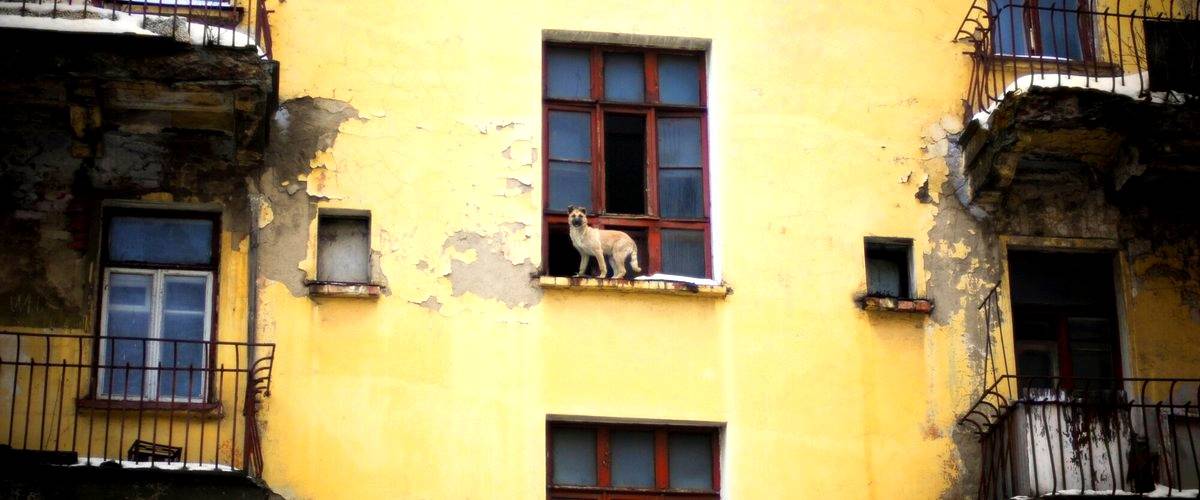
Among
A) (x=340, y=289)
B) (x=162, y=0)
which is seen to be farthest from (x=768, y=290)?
(x=162, y=0)

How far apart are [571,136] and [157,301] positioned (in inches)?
131

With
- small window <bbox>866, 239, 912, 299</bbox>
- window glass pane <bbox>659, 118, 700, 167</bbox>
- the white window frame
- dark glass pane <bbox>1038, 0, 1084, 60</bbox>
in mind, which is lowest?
the white window frame

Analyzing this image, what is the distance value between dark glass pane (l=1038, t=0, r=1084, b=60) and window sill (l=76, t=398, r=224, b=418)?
23.2 feet

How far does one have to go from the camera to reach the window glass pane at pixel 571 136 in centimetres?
1439

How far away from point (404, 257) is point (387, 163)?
0.74 m

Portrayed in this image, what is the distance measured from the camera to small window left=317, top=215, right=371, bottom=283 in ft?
44.9

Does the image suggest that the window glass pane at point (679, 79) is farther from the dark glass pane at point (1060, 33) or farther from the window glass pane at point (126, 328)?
the window glass pane at point (126, 328)

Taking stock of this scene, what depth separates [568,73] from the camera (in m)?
14.6

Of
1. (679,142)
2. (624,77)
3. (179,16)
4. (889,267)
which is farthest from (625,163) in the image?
(179,16)

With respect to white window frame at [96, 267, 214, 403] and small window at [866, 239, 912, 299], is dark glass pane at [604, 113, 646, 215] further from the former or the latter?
white window frame at [96, 267, 214, 403]

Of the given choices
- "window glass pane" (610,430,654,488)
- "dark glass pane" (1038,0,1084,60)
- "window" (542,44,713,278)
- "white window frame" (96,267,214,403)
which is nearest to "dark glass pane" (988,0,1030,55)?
"dark glass pane" (1038,0,1084,60)

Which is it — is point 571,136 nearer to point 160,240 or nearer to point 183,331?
point 160,240

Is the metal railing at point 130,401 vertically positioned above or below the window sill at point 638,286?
below

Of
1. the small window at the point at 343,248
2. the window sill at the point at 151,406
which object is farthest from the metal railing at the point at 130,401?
the small window at the point at 343,248
